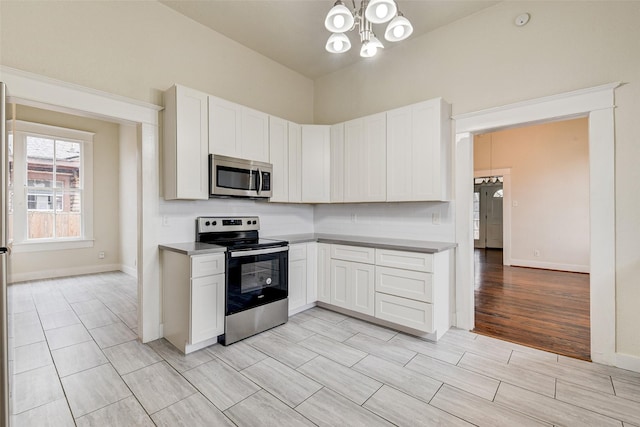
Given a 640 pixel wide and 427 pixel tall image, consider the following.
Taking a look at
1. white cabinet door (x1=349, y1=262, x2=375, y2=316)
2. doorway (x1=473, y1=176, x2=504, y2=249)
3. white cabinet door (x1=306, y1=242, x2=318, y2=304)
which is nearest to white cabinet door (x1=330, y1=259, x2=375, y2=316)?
white cabinet door (x1=349, y1=262, x2=375, y2=316)

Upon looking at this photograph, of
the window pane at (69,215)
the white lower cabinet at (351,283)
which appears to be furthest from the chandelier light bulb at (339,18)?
the window pane at (69,215)

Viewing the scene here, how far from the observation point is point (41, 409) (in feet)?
6.03

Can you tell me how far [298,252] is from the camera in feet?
11.1

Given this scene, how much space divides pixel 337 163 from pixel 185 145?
180 cm

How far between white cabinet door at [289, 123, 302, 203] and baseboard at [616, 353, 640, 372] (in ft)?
10.8

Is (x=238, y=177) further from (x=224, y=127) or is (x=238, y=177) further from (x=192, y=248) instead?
(x=192, y=248)

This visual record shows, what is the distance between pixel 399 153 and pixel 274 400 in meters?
2.52

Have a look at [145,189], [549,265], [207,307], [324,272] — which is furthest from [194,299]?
[549,265]

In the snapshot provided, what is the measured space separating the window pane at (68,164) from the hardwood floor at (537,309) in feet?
22.5

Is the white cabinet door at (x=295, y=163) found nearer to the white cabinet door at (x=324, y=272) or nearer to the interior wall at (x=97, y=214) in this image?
the white cabinet door at (x=324, y=272)

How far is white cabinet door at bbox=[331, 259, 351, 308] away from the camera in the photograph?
3.31 metres

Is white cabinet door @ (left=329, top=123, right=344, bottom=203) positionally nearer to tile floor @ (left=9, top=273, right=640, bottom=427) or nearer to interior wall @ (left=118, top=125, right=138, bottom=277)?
tile floor @ (left=9, top=273, right=640, bottom=427)

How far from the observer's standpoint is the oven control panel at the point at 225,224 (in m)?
3.09

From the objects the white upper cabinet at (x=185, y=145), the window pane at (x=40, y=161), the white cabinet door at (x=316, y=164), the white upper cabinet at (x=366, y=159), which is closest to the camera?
→ the white upper cabinet at (x=185, y=145)
